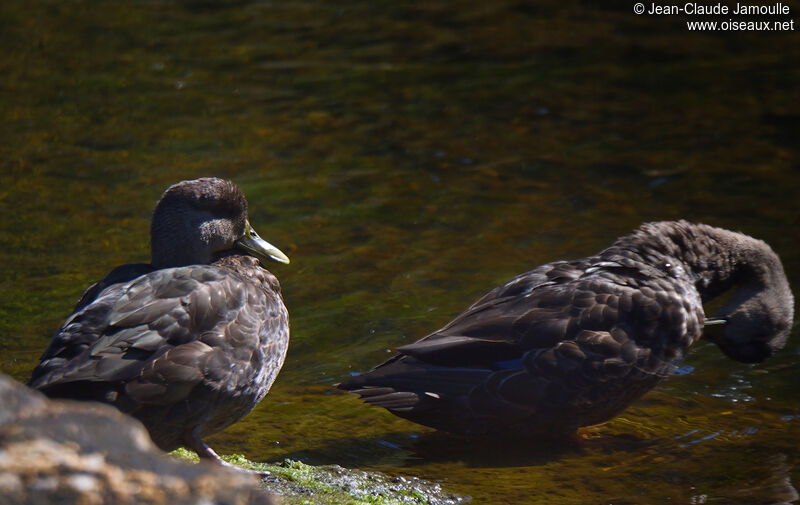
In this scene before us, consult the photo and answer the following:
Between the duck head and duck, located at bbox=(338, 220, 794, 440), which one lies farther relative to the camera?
the duck head

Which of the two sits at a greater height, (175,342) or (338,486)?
(175,342)

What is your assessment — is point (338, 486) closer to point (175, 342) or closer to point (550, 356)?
point (175, 342)

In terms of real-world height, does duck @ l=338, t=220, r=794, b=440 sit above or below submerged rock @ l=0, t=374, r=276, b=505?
below

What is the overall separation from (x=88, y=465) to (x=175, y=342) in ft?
8.03

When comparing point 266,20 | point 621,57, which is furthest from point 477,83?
point 266,20

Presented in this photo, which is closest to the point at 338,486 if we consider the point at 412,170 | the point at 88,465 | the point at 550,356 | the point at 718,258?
the point at 550,356

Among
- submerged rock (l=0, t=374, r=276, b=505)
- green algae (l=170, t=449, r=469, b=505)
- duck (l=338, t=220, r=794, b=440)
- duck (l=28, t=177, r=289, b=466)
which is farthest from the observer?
duck (l=338, t=220, r=794, b=440)

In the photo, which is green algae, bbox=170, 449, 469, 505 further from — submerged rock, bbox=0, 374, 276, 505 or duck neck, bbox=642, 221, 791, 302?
duck neck, bbox=642, 221, 791, 302

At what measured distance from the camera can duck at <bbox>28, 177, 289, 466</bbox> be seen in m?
4.66

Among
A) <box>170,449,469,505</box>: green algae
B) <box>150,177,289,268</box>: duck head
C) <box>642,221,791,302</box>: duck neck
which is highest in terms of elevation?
<box>150,177,289,268</box>: duck head

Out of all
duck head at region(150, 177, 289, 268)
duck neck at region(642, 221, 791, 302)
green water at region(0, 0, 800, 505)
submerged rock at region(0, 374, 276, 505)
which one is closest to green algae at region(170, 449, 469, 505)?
green water at region(0, 0, 800, 505)

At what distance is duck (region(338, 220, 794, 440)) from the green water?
240 mm

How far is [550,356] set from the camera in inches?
224

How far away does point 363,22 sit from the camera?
14.4 meters
